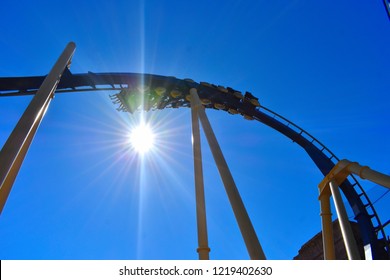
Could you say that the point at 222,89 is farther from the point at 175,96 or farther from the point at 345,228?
the point at 345,228

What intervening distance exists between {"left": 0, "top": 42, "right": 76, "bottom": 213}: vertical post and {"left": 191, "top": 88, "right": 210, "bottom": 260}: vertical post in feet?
8.61

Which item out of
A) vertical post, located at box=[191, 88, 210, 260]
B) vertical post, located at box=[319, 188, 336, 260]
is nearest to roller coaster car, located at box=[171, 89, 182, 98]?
vertical post, located at box=[191, 88, 210, 260]

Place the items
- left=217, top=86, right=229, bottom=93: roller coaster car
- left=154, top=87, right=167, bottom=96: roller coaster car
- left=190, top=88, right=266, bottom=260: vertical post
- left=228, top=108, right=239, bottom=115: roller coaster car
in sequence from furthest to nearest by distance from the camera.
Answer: left=228, top=108, right=239, bottom=115: roller coaster car, left=217, top=86, right=229, bottom=93: roller coaster car, left=154, top=87, right=167, bottom=96: roller coaster car, left=190, top=88, right=266, bottom=260: vertical post

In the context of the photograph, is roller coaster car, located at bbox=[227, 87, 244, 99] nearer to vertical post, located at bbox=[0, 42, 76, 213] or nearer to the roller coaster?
the roller coaster

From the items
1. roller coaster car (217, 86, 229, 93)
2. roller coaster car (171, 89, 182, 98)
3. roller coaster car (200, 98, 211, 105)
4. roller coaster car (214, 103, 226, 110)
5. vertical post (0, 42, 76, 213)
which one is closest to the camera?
vertical post (0, 42, 76, 213)

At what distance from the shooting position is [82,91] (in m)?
8.96

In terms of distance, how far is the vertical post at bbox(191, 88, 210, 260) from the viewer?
4171mm

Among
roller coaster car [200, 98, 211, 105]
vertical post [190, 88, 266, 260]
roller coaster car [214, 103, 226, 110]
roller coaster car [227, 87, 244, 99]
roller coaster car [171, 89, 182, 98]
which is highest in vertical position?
roller coaster car [227, 87, 244, 99]

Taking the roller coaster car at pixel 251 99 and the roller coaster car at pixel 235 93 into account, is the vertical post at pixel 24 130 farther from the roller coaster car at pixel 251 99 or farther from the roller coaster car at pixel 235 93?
the roller coaster car at pixel 251 99

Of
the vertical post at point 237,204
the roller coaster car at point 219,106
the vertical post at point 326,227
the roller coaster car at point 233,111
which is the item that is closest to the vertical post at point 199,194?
the vertical post at point 237,204

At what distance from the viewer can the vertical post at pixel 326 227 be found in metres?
6.61
